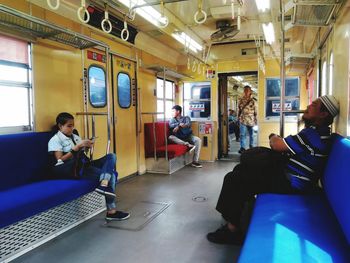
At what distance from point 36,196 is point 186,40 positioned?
3648 millimetres

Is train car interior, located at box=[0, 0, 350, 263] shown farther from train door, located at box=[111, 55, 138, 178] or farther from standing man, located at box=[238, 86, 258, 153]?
standing man, located at box=[238, 86, 258, 153]

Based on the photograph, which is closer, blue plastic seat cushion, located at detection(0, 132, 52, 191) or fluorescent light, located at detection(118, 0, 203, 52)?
blue plastic seat cushion, located at detection(0, 132, 52, 191)

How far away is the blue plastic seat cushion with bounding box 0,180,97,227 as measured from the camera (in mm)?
2133

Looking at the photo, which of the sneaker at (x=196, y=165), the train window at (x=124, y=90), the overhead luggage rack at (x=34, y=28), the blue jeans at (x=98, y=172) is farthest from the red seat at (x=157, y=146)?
the overhead luggage rack at (x=34, y=28)

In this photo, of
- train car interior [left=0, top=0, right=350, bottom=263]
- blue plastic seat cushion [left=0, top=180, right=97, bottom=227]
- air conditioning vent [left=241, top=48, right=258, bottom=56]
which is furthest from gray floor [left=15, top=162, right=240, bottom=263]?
air conditioning vent [left=241, top=48, right=258, bottom=56]

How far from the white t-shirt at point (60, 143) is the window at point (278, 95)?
4.91 meters

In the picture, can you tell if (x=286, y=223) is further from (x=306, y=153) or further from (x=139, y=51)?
(x=139, y=51)

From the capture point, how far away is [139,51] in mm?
5340

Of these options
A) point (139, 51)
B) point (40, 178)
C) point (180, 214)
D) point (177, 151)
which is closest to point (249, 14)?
point (139, 51)

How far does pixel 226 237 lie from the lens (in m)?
2.55

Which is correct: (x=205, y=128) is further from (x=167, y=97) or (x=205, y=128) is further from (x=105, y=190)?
(x=105, y=190)

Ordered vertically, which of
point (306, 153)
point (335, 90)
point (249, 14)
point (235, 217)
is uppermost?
point (249, 14)

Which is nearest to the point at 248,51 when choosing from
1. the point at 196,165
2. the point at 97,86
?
the point at 196,165

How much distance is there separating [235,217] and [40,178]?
210cm
